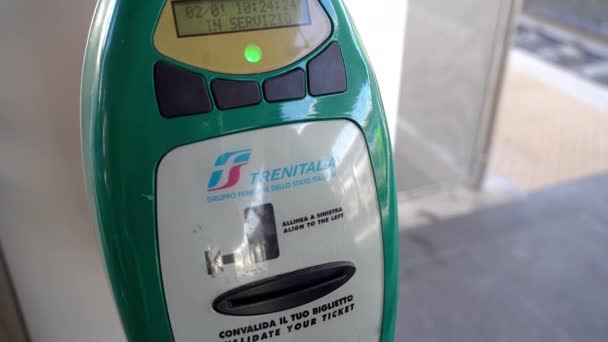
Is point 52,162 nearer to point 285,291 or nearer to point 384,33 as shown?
point 285,291

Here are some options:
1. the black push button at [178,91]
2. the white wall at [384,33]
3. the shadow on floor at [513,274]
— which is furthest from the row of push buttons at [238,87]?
the shadow on floor at [513,274]

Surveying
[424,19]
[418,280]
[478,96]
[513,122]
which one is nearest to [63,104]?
[418,280]

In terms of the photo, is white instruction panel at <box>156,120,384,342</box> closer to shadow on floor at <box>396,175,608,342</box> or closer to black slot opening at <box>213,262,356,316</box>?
black slot opening at <box>213,262,356,316</box>

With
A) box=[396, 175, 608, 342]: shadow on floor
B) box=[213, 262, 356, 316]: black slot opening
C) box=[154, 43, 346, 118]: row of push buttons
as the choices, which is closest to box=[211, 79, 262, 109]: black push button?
box=[154, 43, 346, 118]: row of push buttons

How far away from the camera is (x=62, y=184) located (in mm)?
597

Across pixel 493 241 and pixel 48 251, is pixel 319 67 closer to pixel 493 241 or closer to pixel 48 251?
pixel 48 251

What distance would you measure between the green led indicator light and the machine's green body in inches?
0.6

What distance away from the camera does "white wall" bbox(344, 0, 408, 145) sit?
64 centimetres

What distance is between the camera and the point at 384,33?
0.67m

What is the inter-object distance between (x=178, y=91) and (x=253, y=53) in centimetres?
7

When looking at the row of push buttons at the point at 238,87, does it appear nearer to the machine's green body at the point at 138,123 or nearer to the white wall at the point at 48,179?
the machine's green body at the point at 138,123

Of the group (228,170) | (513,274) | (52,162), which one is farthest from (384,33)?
(513,274)

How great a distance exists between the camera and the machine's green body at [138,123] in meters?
0.46

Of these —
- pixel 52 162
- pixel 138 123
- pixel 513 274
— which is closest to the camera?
pixel 138 123
